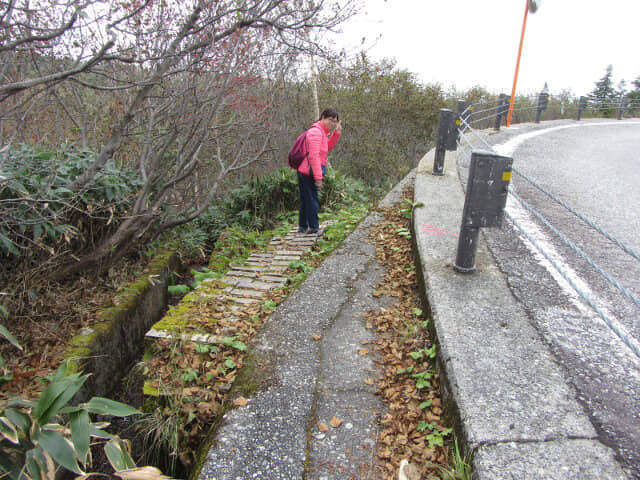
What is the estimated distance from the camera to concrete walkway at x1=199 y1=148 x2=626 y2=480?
6.18 feet

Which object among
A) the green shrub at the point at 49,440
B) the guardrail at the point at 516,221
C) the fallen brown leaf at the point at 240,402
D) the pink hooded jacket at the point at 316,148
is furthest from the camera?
the pink hooded jacket at the point at 316,148

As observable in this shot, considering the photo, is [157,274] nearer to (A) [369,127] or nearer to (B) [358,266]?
(B) [358,266]

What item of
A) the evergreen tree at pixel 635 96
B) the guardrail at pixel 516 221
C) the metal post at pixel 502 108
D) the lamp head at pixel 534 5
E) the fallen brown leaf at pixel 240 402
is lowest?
the fallen brown leaf at pixel 240 402

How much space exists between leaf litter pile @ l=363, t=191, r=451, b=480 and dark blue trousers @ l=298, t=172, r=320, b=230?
2268mm

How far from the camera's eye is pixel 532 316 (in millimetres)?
2896

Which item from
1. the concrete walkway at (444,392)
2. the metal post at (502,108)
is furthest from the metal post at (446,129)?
the metal post at (502,108)

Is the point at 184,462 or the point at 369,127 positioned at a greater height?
the point at 369,127

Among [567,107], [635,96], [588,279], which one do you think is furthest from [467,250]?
[635,96]

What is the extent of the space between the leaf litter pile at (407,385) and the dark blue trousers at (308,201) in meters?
2.27

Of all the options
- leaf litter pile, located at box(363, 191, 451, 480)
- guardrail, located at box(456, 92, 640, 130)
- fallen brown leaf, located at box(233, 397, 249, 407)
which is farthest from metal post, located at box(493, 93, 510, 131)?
fallen brown leaf, located at box(233, 397, 249, 407)

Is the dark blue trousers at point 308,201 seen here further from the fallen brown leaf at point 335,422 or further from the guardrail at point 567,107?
the guardrail at point 567,107

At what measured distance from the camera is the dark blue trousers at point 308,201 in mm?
6004

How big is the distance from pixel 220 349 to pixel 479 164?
8.27 feet

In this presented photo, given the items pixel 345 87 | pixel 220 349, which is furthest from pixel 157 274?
pixel 345 87
